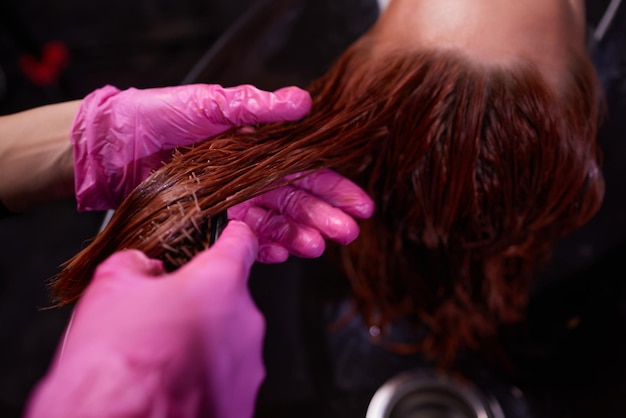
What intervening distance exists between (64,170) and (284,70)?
23.8 inches

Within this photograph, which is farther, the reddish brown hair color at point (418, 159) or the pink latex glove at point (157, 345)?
the reddish brown hair color at point (418, 159)

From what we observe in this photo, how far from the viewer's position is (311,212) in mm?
765

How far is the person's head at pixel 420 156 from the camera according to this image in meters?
0.62

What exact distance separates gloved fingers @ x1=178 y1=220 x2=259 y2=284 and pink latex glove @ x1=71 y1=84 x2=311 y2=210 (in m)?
0.18

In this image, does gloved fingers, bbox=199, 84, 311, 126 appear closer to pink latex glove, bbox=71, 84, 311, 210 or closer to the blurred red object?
pink latex glove, bbox=71, 84, 311, 210

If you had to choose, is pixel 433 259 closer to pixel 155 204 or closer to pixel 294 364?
pixel 294 364

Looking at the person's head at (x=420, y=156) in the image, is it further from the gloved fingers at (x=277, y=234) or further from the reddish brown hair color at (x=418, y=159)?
the gloved fingers at (x=277, y=234)

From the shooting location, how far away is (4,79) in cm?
154

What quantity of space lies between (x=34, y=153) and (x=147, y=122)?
0.23 meters

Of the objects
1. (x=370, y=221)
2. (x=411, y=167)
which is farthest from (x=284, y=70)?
(x=411, y=167)

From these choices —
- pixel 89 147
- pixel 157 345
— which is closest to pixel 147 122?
pixel 89 147

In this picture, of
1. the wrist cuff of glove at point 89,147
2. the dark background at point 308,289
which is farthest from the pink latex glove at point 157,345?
the dark background at point 308,289

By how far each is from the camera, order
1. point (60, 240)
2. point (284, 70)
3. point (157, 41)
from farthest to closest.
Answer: point (157, 41), point (284, 70), point (60, 240)

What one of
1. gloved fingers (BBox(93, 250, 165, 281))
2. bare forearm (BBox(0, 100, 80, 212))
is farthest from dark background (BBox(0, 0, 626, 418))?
gloved fingers (BBox(93, 250, 165, 281))
